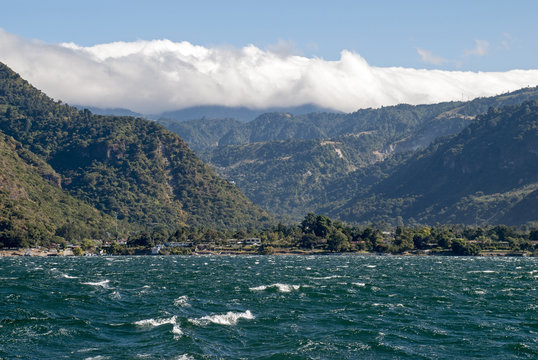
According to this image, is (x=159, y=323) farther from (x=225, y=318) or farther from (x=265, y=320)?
(x=265, y=320)

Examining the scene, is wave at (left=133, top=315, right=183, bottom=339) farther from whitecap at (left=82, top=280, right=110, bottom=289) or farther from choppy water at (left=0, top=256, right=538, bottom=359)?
whitecap at (left=82, top=280, right=110, bottom=289)

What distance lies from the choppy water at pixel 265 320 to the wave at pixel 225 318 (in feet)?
0.43

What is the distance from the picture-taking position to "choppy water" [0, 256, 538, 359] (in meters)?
63.9

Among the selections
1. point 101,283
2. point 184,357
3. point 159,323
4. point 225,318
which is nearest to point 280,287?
point 101,283

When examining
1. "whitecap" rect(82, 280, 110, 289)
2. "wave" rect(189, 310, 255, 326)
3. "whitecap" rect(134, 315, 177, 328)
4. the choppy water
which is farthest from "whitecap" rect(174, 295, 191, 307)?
"whitecap" rect(82, 280, 110, 289)

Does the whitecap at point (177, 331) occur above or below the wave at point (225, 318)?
above

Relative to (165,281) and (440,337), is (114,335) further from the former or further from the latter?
(165,281)

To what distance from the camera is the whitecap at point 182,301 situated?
93.5m

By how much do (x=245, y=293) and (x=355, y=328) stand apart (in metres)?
36.8

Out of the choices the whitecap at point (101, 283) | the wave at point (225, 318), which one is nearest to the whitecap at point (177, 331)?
the wave at point (225, 318)

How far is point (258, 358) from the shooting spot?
60594 mm

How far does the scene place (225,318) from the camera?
81125 mm

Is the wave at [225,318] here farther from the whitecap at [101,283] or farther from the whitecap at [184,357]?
the whitecap at [101,283]

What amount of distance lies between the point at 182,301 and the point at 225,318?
17412 millimetres
